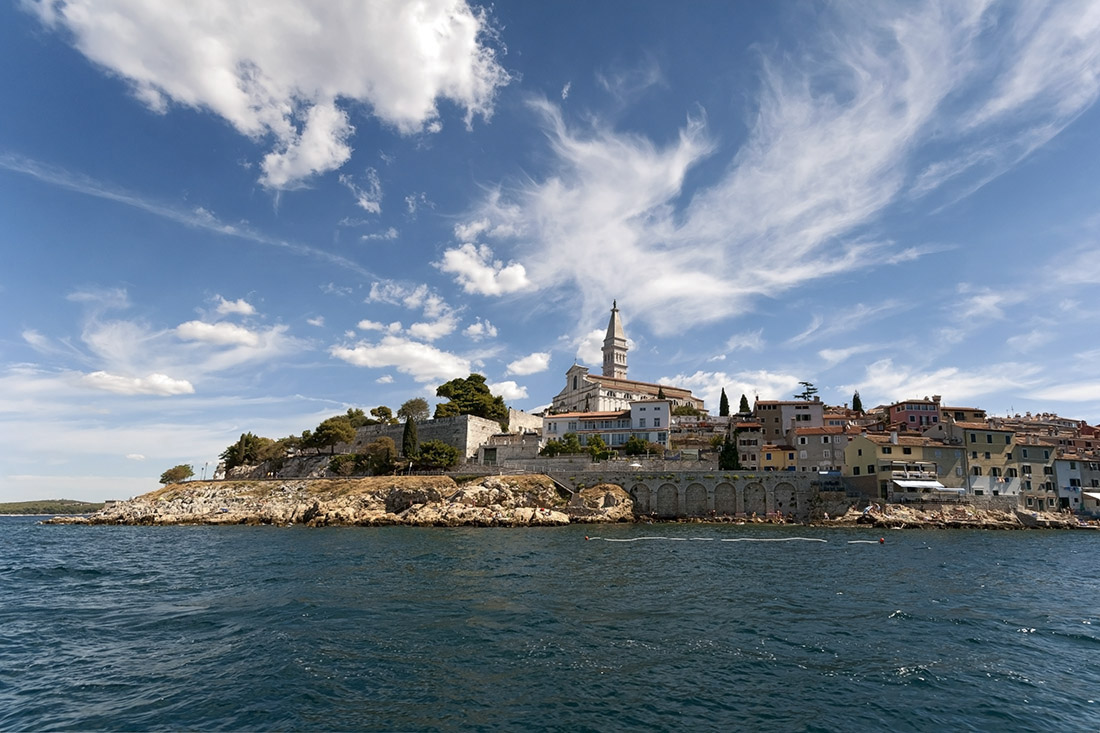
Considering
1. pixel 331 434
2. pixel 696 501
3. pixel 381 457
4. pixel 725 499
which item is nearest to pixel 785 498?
pixel 725 499

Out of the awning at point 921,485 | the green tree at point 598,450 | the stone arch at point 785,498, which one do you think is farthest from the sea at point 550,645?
the green tree at point 598,450

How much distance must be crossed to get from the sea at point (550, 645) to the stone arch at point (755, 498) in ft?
103

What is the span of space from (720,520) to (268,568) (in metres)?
46.8

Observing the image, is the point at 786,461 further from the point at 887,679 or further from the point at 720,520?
the point at 887,679

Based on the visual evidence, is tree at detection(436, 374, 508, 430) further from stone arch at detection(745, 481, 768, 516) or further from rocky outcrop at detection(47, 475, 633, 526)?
stone arch at detection(745, 481, 768, 516)

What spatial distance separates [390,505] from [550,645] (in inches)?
2094

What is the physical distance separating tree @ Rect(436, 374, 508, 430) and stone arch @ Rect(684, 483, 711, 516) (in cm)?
3479

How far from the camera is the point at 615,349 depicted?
427 ft

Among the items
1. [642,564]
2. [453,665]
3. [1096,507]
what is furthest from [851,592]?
[1096,507]

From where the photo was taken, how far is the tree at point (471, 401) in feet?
291

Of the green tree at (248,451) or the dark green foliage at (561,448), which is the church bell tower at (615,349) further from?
the green tree at (248,451)

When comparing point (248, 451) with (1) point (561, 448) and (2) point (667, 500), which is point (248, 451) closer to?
(1) point (561, 448)

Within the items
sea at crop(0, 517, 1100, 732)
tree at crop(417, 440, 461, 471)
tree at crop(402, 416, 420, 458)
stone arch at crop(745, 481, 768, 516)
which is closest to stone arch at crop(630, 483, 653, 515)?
stone arch at crop(745, 481, 768, 516)

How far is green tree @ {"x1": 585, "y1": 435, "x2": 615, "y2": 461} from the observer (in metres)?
73.5
